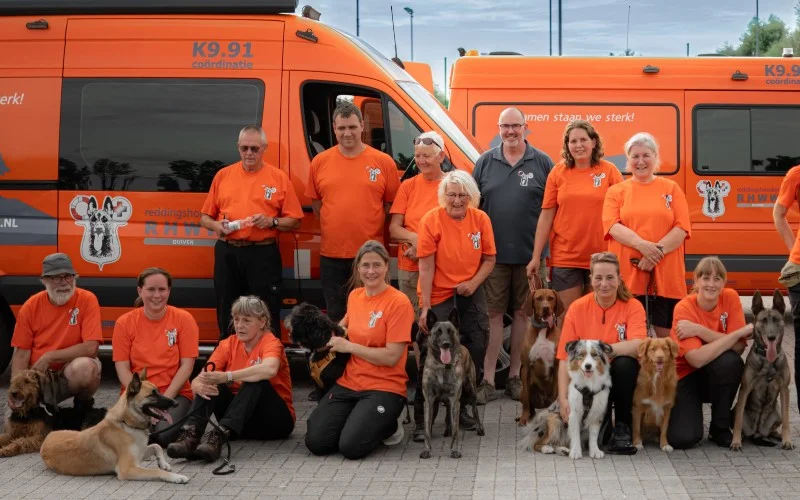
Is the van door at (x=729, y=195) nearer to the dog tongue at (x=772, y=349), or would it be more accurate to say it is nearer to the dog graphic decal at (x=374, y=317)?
the dog tongue at (x=772, y=349)

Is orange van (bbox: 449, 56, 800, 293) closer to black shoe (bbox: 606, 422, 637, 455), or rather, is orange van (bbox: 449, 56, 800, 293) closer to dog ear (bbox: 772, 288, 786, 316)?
dog ear (bbox: 772, 288, 786, 316)

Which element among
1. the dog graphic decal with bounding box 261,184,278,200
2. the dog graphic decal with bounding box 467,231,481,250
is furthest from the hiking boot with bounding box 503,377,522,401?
the dog graphic decal with bounding box 261,184,278,200

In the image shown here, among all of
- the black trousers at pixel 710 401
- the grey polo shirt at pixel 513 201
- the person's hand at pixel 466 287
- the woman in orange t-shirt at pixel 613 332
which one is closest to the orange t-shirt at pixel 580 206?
the grey polo shirt at pixel 513 201

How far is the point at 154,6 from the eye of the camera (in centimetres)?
854

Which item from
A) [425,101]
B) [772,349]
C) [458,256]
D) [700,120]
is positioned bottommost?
[772,349]

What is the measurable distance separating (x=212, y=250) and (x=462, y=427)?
2.51 metres

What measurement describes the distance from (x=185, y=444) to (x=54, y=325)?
154 cm

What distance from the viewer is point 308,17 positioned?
28.8 ft

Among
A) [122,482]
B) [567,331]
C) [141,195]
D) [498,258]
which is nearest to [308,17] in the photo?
[141,195]

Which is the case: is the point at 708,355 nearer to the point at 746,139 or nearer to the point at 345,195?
the point at 345,195

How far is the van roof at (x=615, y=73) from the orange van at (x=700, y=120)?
1cm

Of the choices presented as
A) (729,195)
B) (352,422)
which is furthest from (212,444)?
(729,195)

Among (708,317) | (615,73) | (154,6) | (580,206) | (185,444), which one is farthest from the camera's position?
(615,73)

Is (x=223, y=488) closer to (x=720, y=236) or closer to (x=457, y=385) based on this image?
(x=457, y=385)
